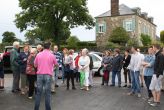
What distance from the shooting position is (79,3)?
5994 cm

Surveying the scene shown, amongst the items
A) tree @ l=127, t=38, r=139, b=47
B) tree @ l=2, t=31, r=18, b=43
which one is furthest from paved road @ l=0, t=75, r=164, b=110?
tree @ l=2, t=31, r=18, b=43

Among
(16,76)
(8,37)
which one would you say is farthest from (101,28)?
(16,76)

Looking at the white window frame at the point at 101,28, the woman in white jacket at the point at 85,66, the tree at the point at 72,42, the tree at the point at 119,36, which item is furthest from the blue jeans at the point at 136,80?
the white window frame at the point at 101,28

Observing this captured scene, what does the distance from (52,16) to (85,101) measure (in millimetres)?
47861

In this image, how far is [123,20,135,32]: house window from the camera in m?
69.2

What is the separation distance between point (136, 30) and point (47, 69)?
5962 centimetres

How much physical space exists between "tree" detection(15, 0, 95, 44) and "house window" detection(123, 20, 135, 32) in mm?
9983

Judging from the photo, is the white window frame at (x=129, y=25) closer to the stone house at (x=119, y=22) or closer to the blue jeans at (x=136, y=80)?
the stone house at (x=119, y=22)

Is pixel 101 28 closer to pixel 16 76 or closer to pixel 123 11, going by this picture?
pixel 123 11

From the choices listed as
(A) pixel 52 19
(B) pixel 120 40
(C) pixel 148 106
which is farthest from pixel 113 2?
(C) pixel 148 106

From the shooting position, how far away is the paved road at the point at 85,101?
11.9m

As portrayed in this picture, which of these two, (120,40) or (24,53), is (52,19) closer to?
(120,40)

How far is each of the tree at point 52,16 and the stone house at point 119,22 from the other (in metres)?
7.60

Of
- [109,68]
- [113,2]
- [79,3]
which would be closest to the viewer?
[109,68]
